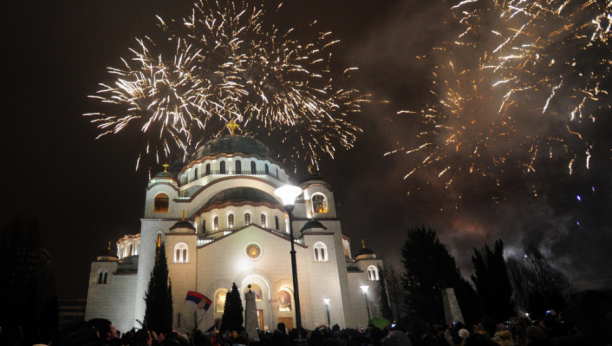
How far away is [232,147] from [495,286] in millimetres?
25818

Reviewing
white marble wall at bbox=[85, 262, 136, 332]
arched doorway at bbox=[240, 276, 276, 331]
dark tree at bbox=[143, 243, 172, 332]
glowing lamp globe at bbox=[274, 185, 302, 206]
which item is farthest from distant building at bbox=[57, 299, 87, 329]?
glowing lamp globe at bbox=[274, 185, 302, 206]

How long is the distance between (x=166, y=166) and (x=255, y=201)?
35.6 feet

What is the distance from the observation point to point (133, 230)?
118ft

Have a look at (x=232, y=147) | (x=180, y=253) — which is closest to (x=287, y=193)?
(x=180, y=253)

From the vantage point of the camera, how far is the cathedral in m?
25.4

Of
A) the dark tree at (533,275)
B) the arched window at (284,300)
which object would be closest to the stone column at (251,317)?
the arched window at (284,300)

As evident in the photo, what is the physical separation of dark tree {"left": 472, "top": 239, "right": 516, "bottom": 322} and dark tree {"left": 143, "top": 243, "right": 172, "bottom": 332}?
17.9m

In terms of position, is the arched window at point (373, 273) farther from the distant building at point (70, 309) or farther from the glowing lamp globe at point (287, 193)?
the distant building at point (70, 309)

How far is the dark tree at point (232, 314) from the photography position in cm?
2119

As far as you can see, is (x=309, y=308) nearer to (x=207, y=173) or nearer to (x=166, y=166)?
(x=207, y=173)

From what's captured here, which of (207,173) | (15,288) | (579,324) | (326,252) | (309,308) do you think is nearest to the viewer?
(579,324)

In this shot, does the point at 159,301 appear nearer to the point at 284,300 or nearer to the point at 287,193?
the point at 284,300

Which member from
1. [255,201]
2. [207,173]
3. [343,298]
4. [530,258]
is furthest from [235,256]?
[530,258]

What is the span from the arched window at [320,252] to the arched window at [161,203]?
13.2 m
